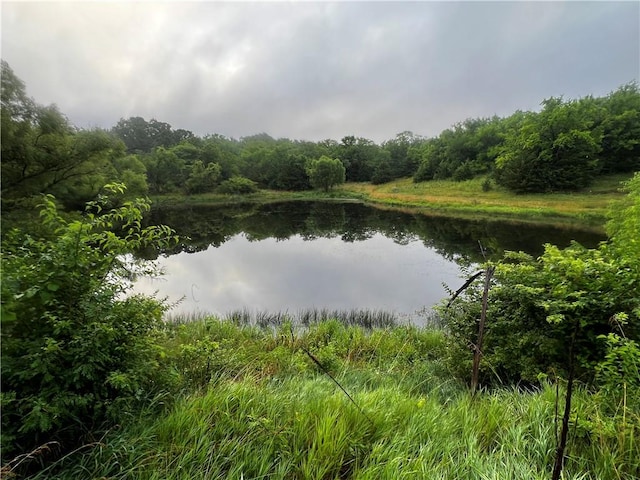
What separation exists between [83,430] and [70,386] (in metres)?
0.36

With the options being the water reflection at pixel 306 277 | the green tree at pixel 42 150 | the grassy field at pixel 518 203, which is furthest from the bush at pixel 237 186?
the green tree at pixel 42 150

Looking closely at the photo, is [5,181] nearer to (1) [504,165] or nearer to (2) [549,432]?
(2) [549,432]

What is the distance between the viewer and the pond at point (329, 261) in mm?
10398

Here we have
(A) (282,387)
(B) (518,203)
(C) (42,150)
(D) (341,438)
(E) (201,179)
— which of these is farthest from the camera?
(E) (201,179)

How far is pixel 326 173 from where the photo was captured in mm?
58625

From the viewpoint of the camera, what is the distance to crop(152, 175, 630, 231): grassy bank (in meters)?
26.9

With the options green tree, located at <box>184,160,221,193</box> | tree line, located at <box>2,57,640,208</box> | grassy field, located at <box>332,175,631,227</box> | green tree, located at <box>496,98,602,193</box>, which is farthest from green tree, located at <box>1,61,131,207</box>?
green tree, located at <box>496,98,602,193</box>

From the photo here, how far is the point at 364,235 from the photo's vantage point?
75.7 feet

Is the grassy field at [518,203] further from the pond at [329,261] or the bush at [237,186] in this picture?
the bush at [237,186]

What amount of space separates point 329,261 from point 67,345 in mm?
13926

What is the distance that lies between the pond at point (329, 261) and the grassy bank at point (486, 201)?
5087 millimetres

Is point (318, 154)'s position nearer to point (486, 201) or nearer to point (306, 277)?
point (486, 201)

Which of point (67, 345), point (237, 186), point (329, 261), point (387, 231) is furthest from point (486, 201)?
point (237, 186)

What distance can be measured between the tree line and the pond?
196 inches
